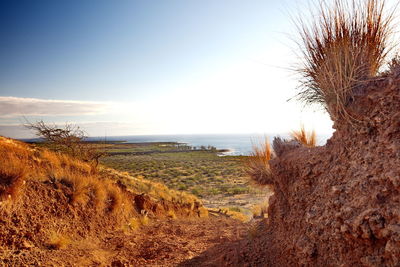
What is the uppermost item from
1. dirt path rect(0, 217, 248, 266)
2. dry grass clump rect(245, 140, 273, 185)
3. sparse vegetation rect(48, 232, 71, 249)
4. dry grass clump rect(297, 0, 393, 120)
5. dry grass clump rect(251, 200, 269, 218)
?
dry grass clump rect(297, 0, 393, 120)

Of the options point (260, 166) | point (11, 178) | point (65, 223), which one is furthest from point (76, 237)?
point (260, 166)

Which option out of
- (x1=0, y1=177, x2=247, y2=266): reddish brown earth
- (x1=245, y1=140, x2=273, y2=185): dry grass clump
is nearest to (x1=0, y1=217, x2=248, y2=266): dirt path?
(x1=0, y1=177, x2=247, y2=266): reddish brown earth

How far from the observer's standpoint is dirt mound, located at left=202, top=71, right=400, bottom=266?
179cm

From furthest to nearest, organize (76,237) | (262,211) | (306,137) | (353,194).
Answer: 1. (262,211)
2. (76,237)
3. (306,137)
4. (353,194)

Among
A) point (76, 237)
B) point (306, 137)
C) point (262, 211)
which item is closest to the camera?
point (306, 137)

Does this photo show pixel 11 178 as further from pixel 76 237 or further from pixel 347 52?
pixel 347 52

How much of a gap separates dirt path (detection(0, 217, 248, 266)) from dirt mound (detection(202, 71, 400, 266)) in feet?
7.95

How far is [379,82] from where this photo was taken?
7.31 ft

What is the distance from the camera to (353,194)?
207cm

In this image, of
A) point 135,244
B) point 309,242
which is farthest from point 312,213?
point 135,244

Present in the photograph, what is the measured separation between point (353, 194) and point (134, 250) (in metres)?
4.37

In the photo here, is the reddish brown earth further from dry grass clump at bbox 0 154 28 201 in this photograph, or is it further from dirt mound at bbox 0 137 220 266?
dry grass clump at bbox 0 154 28 201

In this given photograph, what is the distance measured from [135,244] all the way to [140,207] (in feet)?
9.19

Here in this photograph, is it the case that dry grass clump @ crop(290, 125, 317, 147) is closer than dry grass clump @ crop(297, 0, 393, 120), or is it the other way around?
dry grass clump @ crop(297, 0, 393, 120)
